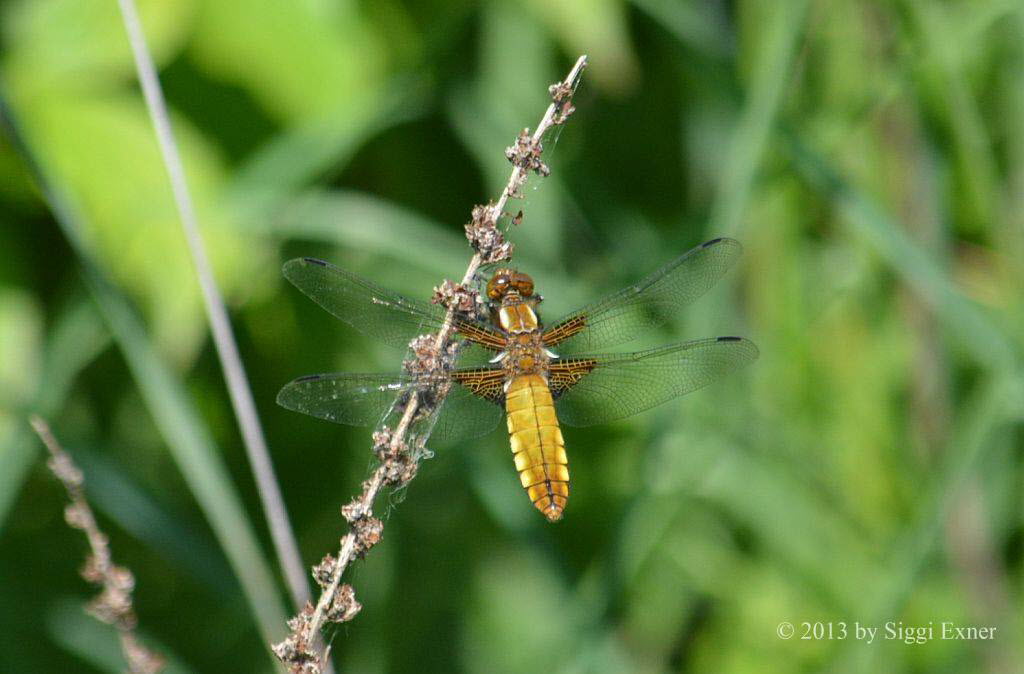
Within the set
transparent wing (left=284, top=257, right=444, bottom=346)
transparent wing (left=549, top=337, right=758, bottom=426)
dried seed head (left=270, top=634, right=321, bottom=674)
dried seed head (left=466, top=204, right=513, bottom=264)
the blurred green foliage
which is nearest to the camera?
dried seed head (left=270, top=634, right=321, bottom=674)

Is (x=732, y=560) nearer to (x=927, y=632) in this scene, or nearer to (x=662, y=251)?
(x=927, y=632)

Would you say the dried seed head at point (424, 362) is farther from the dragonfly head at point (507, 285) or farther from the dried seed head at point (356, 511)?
the dragonfly head at point (507, 285)

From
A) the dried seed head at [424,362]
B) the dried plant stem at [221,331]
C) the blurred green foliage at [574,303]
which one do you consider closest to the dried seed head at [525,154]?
the dried seed head at [424,362]

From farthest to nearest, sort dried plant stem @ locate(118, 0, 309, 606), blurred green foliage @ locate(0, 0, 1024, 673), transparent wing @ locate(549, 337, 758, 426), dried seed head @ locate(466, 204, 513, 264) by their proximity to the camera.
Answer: blurred green foliage @ locate(0, 0, 1024, 673), transparent wing @ locate(549, 337, 758, 426), dried plant stem @ locate(118, 0, 309, 606), dried seed head @ locate(466, 204, 513, 264)

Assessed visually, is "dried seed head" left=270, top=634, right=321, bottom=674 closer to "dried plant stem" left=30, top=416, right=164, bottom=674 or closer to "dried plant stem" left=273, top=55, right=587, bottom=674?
"dried plant stem" left=273, top=55, right=587, bottom=674

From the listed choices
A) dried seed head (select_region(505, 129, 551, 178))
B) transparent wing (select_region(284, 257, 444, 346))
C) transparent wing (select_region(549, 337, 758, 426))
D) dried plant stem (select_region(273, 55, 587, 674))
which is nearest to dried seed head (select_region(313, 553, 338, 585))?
dried plant stem (select_region(273, 55, 587, 674))

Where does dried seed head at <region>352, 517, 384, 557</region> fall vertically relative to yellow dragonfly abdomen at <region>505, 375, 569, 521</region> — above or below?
below

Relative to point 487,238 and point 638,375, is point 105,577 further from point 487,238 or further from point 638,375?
point 638,375

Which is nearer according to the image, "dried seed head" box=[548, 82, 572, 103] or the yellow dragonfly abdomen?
"dried seed head" box=[548, 82, 572, 103]
